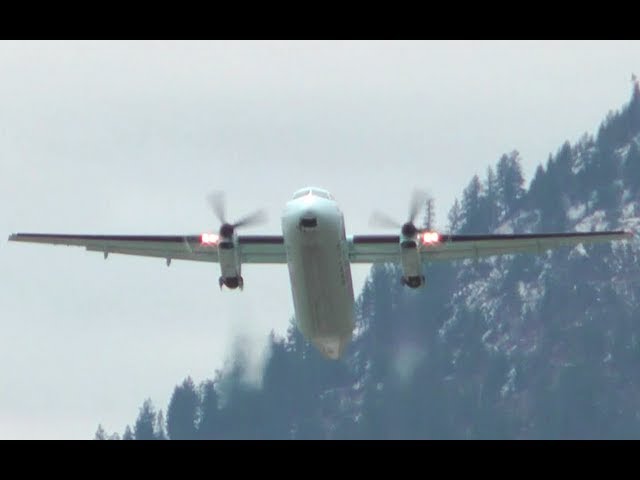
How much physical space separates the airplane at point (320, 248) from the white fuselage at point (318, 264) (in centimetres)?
2

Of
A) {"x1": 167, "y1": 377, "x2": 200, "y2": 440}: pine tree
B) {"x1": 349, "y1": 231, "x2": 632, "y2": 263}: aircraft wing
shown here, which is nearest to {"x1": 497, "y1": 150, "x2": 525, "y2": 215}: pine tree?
{"x1": 167, "y1": 377, "x2": 200, "y2": 440}: pine tree

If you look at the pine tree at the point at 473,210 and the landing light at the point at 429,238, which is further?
the pine tree at the point at 473,210

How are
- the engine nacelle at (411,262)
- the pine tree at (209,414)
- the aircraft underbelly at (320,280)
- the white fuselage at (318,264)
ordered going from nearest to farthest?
the white fuselage at (318,264) → the aircraft underbelly at (320,280) → the engine nacelle at (411,262) → the pine tree at (209,414)

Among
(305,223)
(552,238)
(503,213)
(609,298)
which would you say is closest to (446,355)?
(609,298)

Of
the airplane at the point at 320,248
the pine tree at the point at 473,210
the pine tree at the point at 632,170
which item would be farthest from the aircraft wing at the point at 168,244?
the pine tree at the point at 632,170

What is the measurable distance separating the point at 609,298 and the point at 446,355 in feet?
88.5

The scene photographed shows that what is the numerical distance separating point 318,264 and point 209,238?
5287 mm

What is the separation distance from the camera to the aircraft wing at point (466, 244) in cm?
4047

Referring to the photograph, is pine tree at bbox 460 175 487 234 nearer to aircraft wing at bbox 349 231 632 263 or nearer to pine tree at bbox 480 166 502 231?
pine tree at bbox 480 166 502 231

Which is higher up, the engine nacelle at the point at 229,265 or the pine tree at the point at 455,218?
the pine tree at the point at 455,218

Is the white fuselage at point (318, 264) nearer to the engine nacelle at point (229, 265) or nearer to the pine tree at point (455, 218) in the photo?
the engine nacelle at point (229, 265)

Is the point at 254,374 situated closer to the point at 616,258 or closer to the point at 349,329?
the point at 349,329

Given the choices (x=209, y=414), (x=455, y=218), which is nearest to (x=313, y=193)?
(x=209, y=414)
